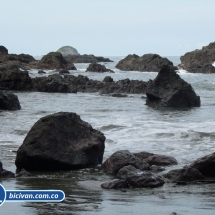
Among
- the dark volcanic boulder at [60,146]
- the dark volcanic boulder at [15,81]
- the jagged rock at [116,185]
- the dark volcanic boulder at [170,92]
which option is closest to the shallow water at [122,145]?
the jagged rock at [116,185]

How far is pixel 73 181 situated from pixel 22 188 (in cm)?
125

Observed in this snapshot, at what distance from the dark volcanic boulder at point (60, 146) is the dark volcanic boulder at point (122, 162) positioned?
0.66m

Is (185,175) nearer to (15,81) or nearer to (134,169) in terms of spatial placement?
(134,169)

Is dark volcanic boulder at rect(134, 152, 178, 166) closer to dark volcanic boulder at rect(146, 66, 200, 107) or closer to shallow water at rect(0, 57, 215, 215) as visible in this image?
shallow water at rect(0, 57, 215, 215)

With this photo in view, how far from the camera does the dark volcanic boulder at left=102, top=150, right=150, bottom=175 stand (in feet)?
32.3

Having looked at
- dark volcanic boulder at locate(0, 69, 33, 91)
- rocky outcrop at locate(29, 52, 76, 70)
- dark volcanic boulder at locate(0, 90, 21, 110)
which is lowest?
dark volcanic boulder at locate(0, 90, 21, 110)

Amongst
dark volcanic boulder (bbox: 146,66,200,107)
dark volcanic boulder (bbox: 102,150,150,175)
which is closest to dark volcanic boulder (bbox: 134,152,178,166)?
dark volcanic boulder (bbox: 102,150,150,175)

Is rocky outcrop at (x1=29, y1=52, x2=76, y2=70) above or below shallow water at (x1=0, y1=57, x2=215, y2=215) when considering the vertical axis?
above

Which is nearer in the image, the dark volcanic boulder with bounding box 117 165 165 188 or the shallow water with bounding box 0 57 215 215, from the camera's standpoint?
the shallow water with bounding box 0 57 215 215

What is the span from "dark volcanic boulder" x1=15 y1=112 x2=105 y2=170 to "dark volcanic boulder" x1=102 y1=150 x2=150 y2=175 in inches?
26.1

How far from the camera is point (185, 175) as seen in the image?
9.12 meters

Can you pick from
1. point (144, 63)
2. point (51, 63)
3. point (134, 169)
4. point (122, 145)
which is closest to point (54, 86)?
point (122, 145)

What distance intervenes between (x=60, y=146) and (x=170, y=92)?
1611cm

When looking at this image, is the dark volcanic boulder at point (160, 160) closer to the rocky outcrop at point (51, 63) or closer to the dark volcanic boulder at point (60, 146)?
the dark volcanic boulder at point (60, 146)
